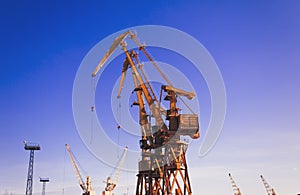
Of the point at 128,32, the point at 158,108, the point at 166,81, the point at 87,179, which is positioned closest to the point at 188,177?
the point at 158,108

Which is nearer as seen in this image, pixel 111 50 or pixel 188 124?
pixel 188 124

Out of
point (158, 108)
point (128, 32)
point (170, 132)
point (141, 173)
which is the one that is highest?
point (128, 32)

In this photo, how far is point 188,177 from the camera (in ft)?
229

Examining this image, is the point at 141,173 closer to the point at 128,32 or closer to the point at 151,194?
the point at 151,194

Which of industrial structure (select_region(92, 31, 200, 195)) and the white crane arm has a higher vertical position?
the white crane arm

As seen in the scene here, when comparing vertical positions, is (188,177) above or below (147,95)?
below

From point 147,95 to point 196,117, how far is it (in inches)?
537

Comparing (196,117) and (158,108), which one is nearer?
(196,117)

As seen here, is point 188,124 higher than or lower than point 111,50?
lower

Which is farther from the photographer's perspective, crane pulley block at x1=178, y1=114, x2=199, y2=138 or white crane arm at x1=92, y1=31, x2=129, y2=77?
white crane arm at x1=92, y1=31, x2=129, y2=77

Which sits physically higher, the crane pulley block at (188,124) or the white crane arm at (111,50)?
the white crane arm at (111,50)

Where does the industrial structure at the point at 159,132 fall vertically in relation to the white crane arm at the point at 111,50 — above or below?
below

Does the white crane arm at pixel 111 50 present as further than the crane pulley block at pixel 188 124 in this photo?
Yes

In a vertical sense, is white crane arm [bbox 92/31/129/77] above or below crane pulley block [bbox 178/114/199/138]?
above
